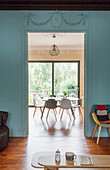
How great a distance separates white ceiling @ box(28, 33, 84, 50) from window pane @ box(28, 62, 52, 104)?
0.92 m

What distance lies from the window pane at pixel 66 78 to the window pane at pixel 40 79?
36cm

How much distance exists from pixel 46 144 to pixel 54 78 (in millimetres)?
5235

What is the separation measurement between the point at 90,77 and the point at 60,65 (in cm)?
453

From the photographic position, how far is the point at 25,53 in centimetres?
406

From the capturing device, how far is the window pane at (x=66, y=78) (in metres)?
8.42

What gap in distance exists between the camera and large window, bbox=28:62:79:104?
27.7 feet

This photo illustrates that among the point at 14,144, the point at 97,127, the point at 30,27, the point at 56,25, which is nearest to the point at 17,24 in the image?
the point at 30,27

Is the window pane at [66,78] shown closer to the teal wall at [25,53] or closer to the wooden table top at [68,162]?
the teal wall at [25,53]

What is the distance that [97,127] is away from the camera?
13.2 feet

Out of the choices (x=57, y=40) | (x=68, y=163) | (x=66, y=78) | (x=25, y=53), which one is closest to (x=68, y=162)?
(x=68, y=163)

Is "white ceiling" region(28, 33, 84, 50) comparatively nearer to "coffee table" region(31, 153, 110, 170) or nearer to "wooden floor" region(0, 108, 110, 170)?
"wooden floor" region(0, 108, 110, 170)
